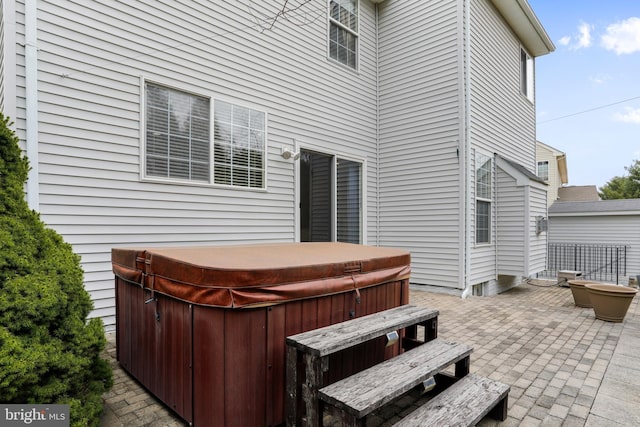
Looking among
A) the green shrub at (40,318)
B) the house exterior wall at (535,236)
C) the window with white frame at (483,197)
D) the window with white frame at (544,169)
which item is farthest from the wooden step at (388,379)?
the window with white frame at (544,169)

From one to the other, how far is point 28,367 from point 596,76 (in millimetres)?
22059

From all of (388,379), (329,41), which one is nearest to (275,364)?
(388,379)

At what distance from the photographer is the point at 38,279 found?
1.80m

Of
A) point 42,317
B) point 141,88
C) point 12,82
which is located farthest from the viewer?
point 141,88

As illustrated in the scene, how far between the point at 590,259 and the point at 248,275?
13422mm

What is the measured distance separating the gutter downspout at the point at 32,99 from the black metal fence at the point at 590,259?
1196 centimetres

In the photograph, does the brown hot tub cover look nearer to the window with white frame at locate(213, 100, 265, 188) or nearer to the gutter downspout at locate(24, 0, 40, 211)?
the gutter downspout at locate(24, 0, 40, 211)

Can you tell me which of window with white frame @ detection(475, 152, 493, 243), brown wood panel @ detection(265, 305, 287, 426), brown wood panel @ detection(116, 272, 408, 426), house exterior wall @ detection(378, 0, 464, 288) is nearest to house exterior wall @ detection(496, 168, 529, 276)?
window with white frame @ detection(475, 152, 493, 243)

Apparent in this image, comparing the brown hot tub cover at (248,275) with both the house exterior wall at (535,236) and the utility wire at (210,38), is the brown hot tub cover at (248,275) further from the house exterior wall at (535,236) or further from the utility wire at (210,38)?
the house exterior wall at (535,236)

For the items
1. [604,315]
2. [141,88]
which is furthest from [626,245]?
[141,88]

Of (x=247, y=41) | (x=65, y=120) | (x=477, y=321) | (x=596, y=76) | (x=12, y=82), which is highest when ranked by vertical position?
(x=596, y=76)

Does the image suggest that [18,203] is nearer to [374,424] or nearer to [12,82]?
[12,82]

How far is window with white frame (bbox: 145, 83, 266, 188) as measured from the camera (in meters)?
4.23

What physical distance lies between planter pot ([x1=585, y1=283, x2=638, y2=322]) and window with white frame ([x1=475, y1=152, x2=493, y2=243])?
2.07 m
